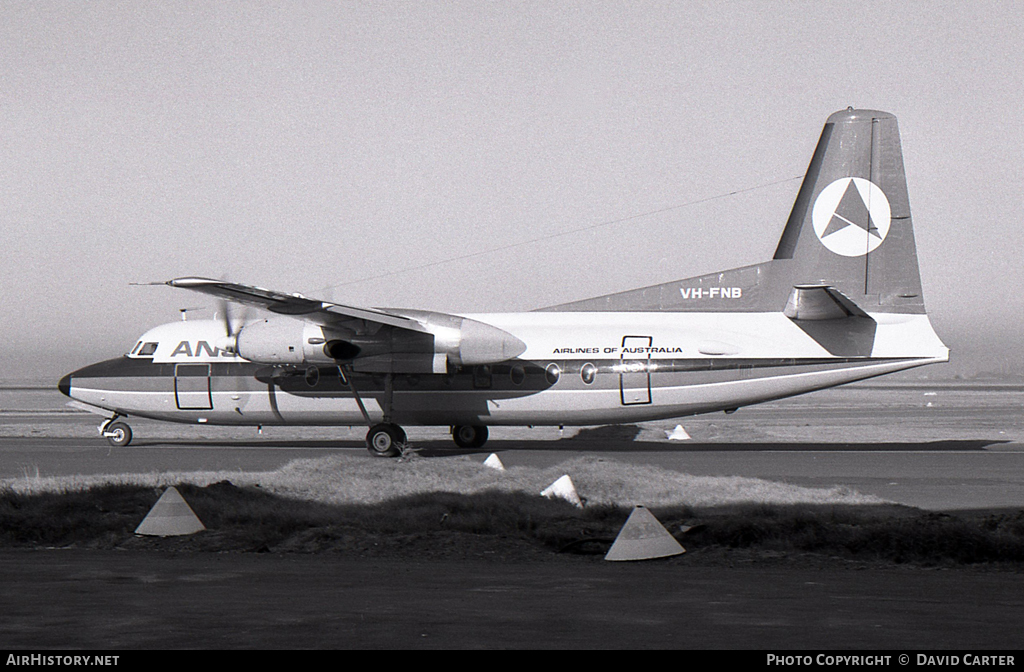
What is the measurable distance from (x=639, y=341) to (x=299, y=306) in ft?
27.2

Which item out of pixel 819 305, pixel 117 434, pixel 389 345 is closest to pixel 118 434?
pixel 117 434

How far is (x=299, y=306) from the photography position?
74.8ft

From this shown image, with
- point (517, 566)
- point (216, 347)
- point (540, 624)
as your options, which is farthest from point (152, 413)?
point (540, 624)

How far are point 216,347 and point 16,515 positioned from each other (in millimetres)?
14566

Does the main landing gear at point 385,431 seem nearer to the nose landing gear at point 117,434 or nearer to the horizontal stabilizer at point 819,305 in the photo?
the nose landing gear at point 117,434

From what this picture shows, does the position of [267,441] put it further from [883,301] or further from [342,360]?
[883,301]

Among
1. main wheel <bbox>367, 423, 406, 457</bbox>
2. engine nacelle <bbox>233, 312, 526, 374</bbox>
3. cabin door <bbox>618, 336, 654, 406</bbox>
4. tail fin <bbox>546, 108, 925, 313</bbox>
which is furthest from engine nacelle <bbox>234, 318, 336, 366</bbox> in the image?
tail fin <bbox>546, 108, 925, 313</bbox>

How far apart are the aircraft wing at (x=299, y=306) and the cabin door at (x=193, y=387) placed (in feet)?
14.3

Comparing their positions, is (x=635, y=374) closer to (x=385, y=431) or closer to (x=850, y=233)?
(x=850, y=233)

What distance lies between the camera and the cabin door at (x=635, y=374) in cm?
2392

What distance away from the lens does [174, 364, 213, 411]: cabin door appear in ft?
88.8

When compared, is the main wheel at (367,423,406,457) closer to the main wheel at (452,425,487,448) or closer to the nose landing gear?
the main wheel at (452,425,487,448)

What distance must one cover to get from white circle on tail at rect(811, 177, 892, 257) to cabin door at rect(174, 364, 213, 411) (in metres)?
16.7
